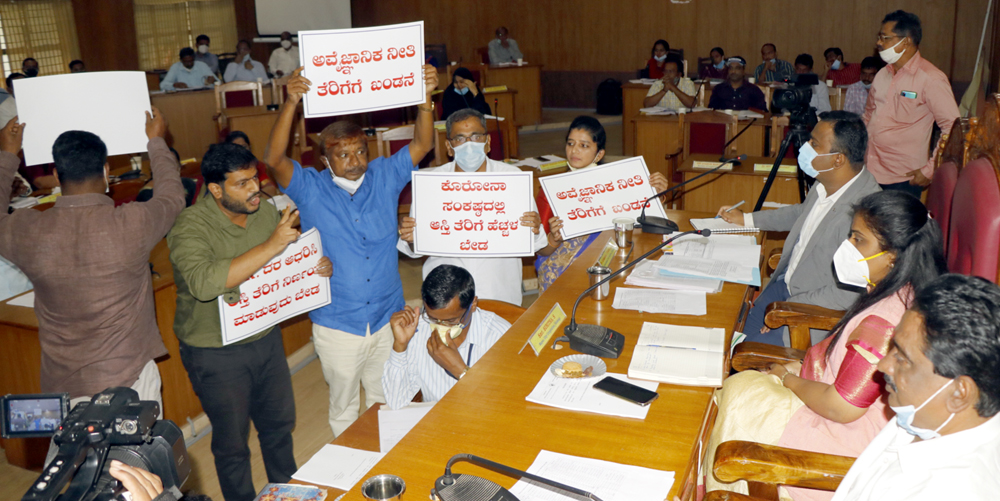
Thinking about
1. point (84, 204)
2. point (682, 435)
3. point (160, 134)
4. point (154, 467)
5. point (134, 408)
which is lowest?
point (682, 435)

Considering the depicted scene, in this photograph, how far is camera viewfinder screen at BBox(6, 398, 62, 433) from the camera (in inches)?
55.6

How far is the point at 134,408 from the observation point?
139cm

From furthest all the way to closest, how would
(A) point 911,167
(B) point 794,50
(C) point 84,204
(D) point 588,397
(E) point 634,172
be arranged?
(B) point 794,50 → (A) point 911,167 → (E) point 634,172 → (C) point 84,204 → (D) point 588,397

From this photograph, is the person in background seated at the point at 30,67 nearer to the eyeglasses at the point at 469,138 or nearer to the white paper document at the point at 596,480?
the eyeglasses at the point at 469,138

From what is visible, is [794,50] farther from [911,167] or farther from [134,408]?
[134,408]

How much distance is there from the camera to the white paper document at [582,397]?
1.88 meters

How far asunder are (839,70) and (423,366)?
32.6ft

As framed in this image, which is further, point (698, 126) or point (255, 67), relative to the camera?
point (255, 67)

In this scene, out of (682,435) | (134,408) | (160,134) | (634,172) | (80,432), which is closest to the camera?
(80,432)

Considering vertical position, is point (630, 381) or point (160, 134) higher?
point (160, 134)

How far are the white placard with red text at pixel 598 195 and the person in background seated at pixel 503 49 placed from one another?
10.1 metres

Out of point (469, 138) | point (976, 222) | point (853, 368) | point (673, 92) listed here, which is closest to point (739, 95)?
point (673, 92)

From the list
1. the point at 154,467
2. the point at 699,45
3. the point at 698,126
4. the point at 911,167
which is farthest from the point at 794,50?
the point at 154,467

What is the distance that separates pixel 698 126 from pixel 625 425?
5.19 meters
